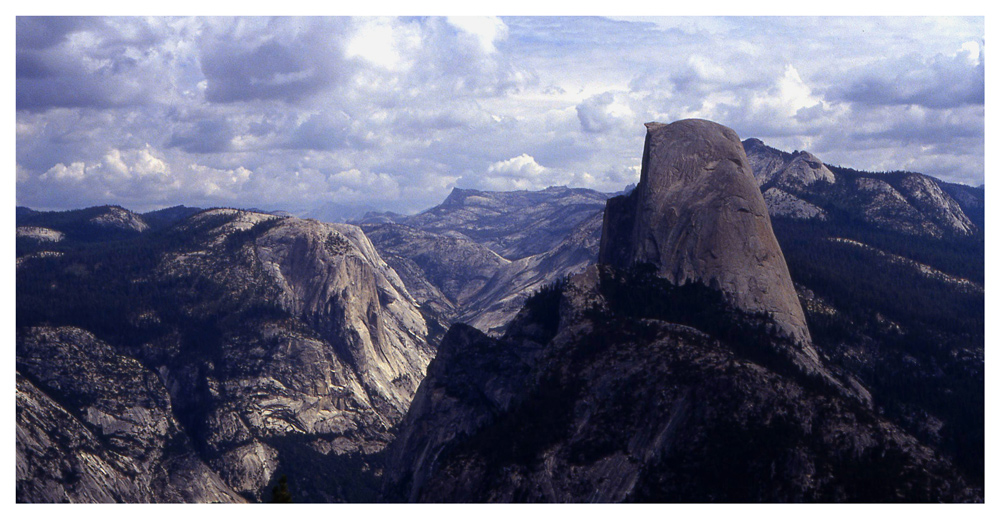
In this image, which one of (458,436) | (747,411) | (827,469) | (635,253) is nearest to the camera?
(827,469)

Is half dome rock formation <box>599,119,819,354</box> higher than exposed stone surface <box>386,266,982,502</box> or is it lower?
higher

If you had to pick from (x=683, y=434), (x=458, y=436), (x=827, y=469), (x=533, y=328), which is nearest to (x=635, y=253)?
(x=533, y=328)

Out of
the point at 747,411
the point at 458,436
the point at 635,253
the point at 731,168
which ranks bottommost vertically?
the point at 458,436

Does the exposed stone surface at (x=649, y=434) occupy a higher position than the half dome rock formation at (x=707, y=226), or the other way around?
the half dome rock formation at (x=707, y=226)

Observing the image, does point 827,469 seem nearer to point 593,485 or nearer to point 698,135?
point 593,485

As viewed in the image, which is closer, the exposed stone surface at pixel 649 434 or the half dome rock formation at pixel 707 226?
the exposed stone surface at pixel 649 434

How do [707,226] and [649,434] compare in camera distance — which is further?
[707,226]

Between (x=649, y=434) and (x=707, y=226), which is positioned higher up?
(x=707, y=226)

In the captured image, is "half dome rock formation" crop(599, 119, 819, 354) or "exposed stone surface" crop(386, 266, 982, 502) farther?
"half dome rock formation" crop(599, 119, 819, 354)
